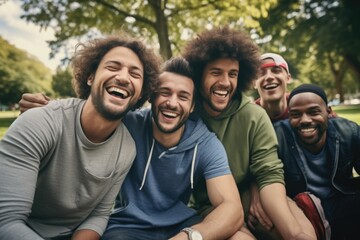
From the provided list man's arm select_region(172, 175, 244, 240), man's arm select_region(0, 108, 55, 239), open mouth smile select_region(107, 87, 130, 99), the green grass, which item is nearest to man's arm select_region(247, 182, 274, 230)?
man's arm select_region(172, 175, 244, 240)

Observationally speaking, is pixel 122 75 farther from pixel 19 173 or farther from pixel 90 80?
pixel 19 173

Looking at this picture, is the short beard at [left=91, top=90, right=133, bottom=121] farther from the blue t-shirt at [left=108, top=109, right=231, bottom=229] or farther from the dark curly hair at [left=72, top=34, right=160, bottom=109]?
the dark curly hair at [left=72, top=34, right=160, bottom=109]

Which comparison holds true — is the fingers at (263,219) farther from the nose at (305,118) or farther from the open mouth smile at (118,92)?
the open mouth smile at (118,92)

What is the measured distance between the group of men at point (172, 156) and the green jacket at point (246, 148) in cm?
1

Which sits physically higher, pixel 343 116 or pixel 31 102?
pixel 31 102

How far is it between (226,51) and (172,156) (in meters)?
1.41

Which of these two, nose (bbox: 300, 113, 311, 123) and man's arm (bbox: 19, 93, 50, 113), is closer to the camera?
man's arm (bbox: 19, 93, 50, 113)

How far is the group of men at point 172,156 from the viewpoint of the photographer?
2.54 meters

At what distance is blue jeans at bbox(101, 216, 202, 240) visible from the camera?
2750mm

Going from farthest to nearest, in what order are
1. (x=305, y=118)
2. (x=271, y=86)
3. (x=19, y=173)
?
(x=271, y=86) < (x=305, y=118) < (x=19, y=173)

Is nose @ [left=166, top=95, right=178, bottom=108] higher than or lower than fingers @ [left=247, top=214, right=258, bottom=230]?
higher

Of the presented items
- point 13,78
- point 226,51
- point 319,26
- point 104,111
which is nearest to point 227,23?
point 226,51

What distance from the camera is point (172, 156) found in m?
3.06

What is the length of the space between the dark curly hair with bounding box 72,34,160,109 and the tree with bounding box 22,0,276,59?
5723mm
